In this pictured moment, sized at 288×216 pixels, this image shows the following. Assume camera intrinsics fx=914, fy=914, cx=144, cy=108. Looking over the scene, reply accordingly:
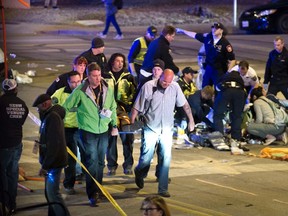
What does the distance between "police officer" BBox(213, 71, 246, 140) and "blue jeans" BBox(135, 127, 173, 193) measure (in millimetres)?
3473

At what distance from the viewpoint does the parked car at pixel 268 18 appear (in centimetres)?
2923

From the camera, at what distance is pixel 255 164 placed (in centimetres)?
1404

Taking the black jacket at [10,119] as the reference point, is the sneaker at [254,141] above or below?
below

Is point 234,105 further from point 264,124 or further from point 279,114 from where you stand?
point 279,114

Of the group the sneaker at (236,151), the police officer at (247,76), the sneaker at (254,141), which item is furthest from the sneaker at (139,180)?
the police officer at (247,76)

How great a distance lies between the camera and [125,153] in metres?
13.3

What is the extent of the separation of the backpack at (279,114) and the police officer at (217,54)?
1165 millimetres

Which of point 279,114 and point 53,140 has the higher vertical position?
point 53,140

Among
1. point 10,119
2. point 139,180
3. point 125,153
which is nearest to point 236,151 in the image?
point 125,153

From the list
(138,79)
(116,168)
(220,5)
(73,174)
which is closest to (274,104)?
(138,79)

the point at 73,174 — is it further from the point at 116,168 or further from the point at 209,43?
the point at 209,43

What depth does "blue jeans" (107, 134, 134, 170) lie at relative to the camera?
1312 centimetres

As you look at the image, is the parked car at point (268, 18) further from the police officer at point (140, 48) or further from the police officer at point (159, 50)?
the police officer at point (159, 50)

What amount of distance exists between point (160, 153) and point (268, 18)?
709 inches
